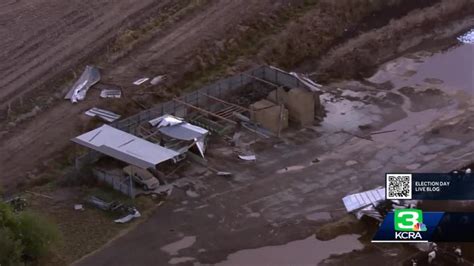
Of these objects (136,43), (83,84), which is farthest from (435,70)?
(83,84)

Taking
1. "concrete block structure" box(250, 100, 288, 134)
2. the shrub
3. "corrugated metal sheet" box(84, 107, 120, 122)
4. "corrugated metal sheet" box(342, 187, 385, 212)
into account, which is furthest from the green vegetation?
"concrete block structure" box(250, 100, 288, 134)

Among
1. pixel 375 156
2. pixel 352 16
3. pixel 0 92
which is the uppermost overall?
pixel 352 16

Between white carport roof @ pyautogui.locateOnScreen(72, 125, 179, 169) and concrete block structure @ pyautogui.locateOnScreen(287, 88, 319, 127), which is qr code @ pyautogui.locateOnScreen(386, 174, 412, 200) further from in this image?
white carport roof @ pyautogui.locateOnScreen(72, 125, 179, 169)

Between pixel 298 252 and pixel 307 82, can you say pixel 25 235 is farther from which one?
pixel 307 82

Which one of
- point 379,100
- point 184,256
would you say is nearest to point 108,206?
point 184,256

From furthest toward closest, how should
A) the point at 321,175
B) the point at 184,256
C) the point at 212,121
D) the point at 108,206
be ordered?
the point at 212,121 < the point at 321,175 < the point at 108,206 < the point at 184,256

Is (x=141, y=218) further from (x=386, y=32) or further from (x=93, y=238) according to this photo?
(x=386, y=32)

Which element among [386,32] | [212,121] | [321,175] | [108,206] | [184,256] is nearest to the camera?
[184,256]

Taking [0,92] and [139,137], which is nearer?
[139,137]
